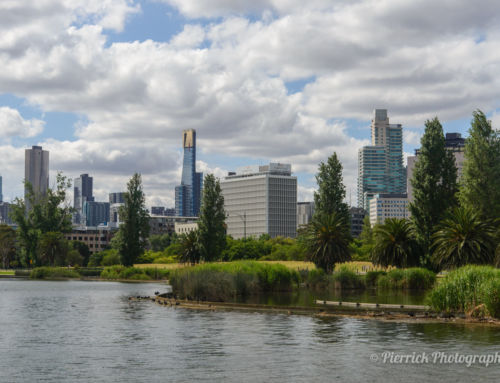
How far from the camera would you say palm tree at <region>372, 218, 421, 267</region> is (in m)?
74.3

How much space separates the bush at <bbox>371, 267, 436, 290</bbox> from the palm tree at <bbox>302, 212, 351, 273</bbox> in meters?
9.86

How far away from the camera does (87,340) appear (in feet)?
104

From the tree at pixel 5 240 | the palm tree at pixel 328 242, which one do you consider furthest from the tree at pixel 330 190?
the tree at pixel 5 240

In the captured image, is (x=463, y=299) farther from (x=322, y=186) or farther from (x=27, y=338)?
(x=322, y=186)

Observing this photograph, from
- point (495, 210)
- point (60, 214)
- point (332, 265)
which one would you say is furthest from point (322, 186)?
point (60, 214)

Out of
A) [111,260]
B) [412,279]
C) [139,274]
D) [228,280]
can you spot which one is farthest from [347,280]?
[111,260]

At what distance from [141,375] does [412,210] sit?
57.5 meters

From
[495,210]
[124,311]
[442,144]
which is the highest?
[442,144]

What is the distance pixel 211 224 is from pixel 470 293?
70.3 m

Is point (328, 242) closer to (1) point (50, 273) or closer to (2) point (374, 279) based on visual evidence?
(2) point (374, 279)

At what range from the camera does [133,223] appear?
121m

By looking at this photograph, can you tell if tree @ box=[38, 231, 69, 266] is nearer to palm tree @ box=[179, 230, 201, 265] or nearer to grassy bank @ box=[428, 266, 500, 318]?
palm tree @ box=[179, 230, 201, 265]

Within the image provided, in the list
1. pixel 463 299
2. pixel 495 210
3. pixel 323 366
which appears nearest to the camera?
pixel 323 366

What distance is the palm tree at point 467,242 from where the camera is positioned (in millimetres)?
62656
